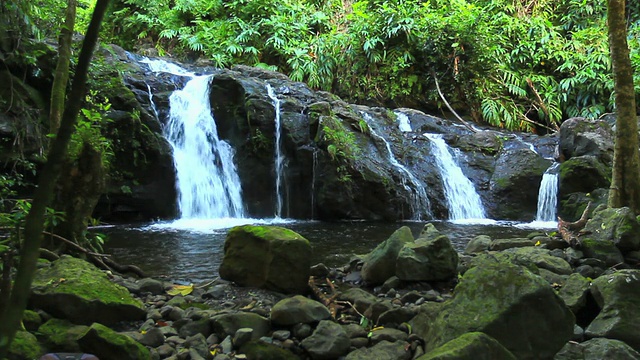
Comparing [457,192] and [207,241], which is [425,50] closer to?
[457,192]

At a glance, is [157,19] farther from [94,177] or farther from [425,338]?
[425,338]

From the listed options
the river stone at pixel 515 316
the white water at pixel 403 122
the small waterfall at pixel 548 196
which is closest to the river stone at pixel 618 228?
the river stone at pixel 515 316

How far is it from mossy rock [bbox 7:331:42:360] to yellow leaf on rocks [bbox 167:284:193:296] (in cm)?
175

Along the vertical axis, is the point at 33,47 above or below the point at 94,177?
above

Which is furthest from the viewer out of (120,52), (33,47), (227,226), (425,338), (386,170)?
(120,52)

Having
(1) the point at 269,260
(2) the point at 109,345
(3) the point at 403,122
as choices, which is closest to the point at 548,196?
(3) the point at 403,122

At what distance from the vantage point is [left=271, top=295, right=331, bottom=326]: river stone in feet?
11.8

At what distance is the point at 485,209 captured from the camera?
1200cm

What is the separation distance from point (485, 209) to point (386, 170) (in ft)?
A: 8.79

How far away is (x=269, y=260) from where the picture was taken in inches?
183

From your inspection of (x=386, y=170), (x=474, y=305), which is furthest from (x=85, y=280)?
(x=386, y=170)

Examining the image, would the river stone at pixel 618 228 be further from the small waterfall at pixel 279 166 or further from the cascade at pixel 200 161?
the cascade at pixel 200 161

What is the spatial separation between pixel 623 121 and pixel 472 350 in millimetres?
4972

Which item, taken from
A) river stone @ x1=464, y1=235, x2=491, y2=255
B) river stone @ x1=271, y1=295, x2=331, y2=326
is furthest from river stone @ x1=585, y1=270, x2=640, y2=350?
river stone @ x1=464, y1=235, x2=491, y2=255
